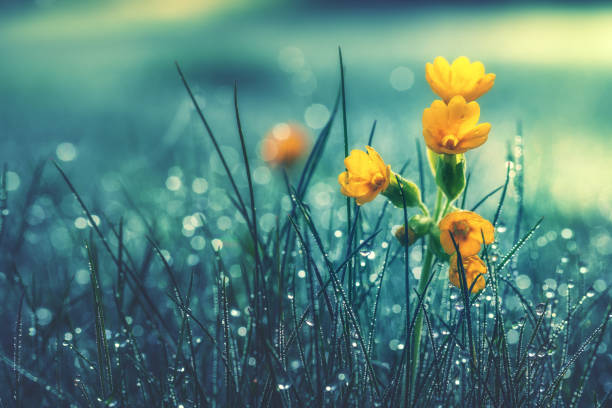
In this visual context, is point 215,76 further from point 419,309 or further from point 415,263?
point 419,309

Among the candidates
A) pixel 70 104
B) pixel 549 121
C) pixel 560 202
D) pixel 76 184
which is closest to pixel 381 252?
pixel 560 202

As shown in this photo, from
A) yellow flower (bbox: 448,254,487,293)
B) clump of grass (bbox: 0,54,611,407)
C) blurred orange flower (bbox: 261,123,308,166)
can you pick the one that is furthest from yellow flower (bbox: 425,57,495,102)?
blurred orange flower (bbox: 261,123,308,166)

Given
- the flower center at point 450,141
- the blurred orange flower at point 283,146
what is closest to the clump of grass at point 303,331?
the flower center at point 450,141

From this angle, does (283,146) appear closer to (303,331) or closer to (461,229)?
(303,331)

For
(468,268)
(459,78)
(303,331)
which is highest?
(459,78)

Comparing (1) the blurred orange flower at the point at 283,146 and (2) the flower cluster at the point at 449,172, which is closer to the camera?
(2) the flower cluster at the point at 449,172

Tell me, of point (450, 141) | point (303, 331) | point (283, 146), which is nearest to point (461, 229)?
point (450, 141)

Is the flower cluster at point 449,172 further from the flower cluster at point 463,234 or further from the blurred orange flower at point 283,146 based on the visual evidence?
the blurred orange flower at point 283,146
